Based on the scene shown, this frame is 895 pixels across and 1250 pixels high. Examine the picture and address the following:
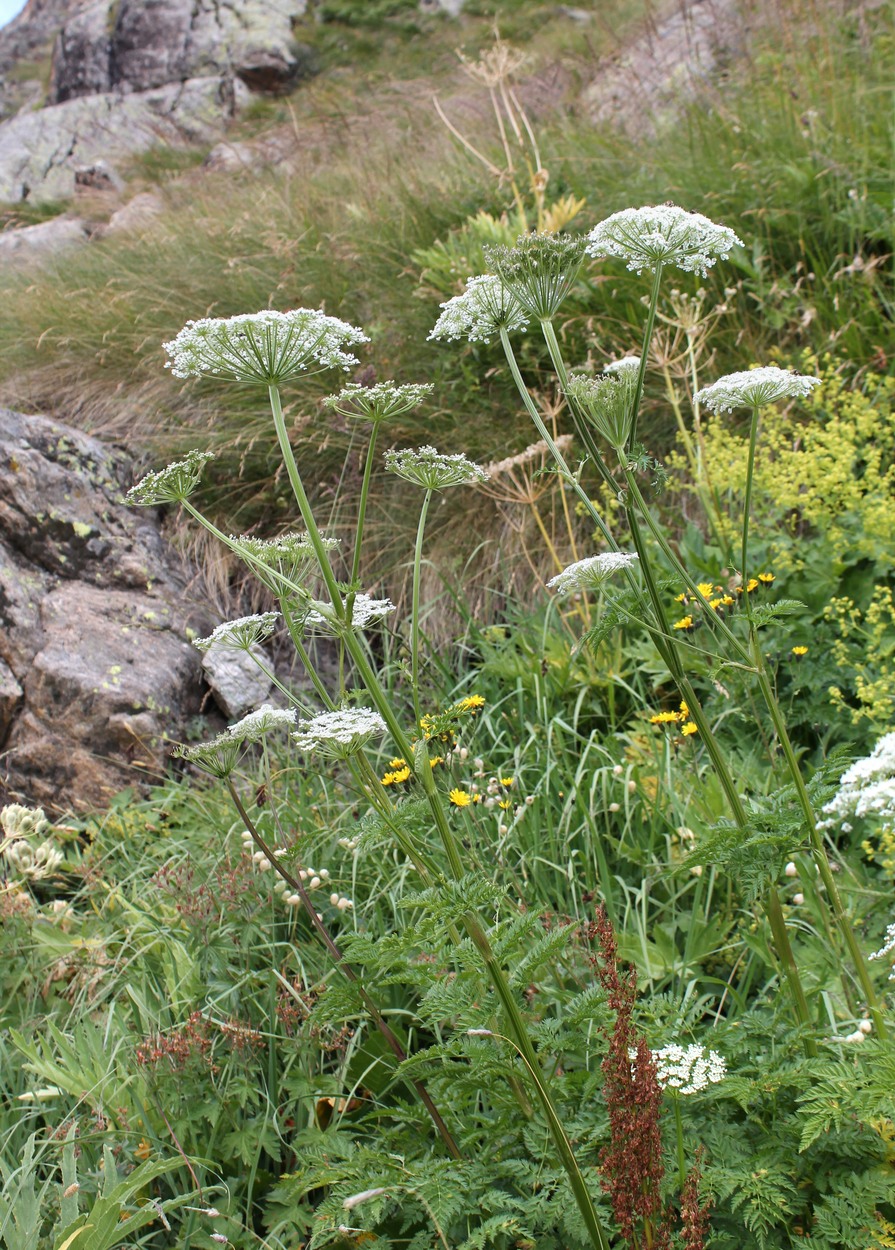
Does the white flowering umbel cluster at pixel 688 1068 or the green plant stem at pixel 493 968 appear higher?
the green plant stem at pixel 493 968

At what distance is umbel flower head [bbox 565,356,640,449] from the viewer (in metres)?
1.34

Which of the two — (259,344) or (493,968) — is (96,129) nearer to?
(259,344)

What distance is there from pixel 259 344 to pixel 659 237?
0.61 metres

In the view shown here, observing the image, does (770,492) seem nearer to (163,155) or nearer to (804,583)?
(804,583)

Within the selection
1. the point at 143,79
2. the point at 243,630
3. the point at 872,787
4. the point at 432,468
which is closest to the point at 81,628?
the point at 243,630

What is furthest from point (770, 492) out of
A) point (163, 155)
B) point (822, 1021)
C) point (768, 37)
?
point (163, 155)

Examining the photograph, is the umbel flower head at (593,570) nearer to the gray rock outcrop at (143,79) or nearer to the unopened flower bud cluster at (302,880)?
the unopened flower bud cluster at (302,880)

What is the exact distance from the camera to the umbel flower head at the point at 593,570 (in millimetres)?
1496

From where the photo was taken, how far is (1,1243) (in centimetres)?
159

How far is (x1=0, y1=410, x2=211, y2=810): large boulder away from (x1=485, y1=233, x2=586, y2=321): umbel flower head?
7.69ft

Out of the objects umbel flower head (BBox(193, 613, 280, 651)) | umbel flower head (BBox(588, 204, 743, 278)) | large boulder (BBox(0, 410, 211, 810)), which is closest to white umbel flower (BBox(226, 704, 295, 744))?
umbel flower head (BBox(193, 613, 280, 651))

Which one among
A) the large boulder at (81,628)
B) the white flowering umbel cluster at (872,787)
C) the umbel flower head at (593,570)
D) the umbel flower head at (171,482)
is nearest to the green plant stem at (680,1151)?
the white flowering umbel cluster at (872,787)

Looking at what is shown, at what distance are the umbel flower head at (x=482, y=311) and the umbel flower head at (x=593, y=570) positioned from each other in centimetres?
40

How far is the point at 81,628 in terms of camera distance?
3.85m
